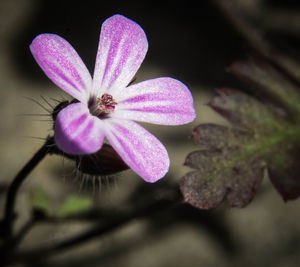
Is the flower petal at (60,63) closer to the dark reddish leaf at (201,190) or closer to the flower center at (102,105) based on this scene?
the flower center at (102,105)

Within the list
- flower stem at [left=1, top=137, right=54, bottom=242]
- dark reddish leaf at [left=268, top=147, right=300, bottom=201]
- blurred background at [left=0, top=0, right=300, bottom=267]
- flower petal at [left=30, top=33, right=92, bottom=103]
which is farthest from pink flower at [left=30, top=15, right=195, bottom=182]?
blurred background at [left=0, top=0, right=300, bottom=267]

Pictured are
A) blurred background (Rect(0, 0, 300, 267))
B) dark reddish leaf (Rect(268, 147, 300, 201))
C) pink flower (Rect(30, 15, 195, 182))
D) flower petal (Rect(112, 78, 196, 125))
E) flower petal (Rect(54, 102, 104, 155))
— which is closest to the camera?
flower petal (Rect(54, 102, 104, 155))

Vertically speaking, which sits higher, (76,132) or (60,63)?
(60,63)

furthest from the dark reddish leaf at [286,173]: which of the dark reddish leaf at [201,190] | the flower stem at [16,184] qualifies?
the flower stem at [16,184]

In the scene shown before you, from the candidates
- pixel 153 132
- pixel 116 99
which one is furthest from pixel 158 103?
pixel 153 132

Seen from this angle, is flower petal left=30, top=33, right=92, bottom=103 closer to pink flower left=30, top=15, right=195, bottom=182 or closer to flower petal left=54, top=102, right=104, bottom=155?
pink flower left=30, top=15, right=195, bottom=182

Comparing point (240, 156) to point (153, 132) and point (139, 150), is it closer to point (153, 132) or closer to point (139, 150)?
point (139, 150)

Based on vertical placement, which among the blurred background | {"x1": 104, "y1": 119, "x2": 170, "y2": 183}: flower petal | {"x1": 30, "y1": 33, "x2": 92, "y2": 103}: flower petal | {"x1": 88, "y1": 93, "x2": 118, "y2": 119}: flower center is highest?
{"x1": 30, "y1": 33, "x2": 92, "y2": 103}: flower petal
